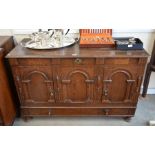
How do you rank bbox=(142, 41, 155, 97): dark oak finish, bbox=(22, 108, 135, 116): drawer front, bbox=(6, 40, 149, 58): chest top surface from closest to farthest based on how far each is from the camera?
bbox=(6, 40, 149, 58): chest top surface → bbox=(22, 108, 135, 116): drawer front → bbox=(142, 41, 155, 97): dark oak finish

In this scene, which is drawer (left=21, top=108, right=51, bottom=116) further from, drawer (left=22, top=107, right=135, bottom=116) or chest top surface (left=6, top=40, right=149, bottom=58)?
chest top surface (left=6, top=40, right=149, bottom=58)

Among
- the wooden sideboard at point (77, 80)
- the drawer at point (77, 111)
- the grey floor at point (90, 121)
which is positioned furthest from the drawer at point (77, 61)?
the grey floor at point (90, 121)

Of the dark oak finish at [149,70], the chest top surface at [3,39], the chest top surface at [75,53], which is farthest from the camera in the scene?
the dark oak finish at [149,70]

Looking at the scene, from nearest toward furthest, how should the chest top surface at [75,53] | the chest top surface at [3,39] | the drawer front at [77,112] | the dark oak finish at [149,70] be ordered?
1. the chest top surface at [75,53]
2. the chest top surface at [3,39]
3. the drawer front at [77,112]
4. the dark oak finish at [149,70]

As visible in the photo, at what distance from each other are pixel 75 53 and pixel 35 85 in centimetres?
46

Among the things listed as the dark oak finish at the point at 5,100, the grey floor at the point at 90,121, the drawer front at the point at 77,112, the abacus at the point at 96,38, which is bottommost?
the grey floor at the point at 90,121

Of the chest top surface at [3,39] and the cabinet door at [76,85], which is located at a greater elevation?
the chest top surface at [3,39]

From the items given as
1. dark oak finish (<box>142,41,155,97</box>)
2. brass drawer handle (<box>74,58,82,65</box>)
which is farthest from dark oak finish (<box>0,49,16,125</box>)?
dark oak finish (<box>142,41,155,97</box>)

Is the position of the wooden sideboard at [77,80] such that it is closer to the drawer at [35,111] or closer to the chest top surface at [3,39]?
the drawer at [35,111]

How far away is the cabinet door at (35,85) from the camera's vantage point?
1414mm

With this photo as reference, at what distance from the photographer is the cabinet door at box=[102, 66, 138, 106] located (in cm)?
140

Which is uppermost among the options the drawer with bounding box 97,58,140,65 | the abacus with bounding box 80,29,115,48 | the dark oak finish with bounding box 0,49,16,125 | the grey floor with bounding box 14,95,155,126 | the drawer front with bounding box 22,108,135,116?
the abacus with bounding box 80,29,115,48

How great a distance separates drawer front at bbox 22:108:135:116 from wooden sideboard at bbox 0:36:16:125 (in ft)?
0.46
